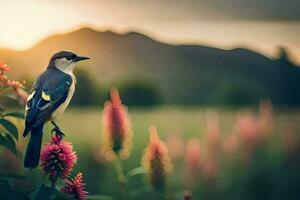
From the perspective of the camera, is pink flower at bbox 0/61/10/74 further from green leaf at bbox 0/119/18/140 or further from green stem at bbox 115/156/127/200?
green stem at bbox 115/156/127/200

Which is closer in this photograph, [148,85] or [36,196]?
[36,196]

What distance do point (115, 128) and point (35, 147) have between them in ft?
1.07

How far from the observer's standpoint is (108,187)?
2.47 meters

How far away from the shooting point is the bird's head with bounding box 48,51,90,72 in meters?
2.42

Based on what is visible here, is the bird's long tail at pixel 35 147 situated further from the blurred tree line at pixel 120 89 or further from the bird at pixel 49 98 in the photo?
the blurred tree line at pixel 120 89

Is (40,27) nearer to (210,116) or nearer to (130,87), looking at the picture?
(130,87)

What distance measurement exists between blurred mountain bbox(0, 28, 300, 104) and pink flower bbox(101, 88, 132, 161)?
0.09 meters

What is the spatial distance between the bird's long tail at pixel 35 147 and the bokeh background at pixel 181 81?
93 mm

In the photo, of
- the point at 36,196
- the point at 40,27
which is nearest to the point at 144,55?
the point at 40,27

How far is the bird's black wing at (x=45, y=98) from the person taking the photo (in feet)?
7.68

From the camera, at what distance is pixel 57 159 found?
2.33 meters

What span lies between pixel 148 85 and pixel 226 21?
400mm

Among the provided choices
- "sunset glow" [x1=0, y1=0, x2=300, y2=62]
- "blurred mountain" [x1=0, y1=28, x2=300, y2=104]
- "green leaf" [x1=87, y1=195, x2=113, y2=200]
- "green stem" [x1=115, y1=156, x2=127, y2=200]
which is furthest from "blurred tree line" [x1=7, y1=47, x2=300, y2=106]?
"green leaf" [x1=87, y1=195, x2=113, y2=200]

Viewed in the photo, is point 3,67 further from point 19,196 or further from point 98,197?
point 98,197
